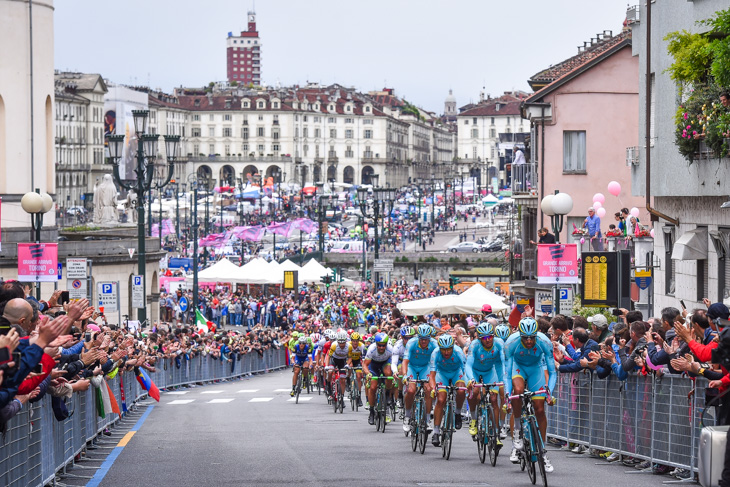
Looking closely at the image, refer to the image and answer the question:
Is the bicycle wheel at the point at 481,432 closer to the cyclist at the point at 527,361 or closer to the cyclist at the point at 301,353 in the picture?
the cyclist at the point at 527,361

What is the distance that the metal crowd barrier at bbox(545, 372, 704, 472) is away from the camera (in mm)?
13805

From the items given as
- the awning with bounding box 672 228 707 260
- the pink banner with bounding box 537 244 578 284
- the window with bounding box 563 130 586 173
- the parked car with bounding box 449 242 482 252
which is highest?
the window with bounding box 563 130 586 173

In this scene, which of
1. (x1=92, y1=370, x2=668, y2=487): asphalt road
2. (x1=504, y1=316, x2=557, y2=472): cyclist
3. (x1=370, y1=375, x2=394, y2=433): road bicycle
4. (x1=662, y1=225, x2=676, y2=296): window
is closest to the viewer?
(x1=92, y1=370, x2=668, y2=487): asphalt road

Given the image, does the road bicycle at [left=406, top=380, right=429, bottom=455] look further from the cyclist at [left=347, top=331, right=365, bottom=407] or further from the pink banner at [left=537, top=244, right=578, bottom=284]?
the pink banner at [left=537, top=244, right=578, bottom=284]

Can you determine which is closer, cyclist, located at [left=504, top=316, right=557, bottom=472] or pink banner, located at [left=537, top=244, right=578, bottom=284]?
cyclist, located at [left=504, top=316, right=557, bottom=472]

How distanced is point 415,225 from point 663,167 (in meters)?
122

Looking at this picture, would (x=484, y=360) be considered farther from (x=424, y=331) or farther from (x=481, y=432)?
(x=424, y=331)

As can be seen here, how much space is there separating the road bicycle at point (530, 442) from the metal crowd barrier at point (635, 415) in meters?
1.07

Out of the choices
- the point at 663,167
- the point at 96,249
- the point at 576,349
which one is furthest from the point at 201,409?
the point at 96,249

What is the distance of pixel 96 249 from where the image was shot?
47.9 m

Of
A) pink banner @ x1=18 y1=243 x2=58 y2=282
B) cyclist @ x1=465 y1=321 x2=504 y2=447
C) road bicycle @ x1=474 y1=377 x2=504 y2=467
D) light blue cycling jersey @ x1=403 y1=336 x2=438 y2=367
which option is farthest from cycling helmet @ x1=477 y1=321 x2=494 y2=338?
pink banner @ x1=18 y1=243 x2=58 y2=282

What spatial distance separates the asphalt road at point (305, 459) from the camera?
1391 cm

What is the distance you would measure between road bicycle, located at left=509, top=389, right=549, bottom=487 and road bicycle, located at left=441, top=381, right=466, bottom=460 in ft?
5.80

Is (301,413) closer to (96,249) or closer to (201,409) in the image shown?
(201,409)
